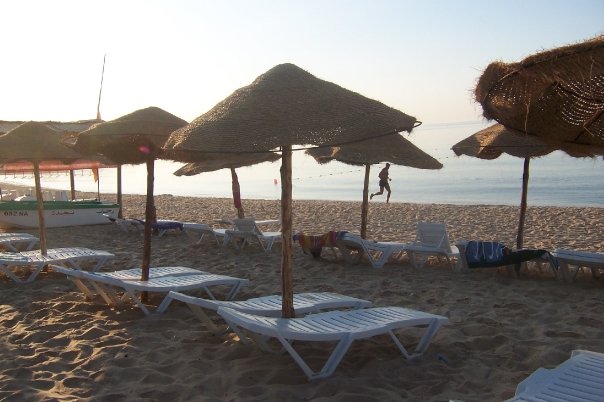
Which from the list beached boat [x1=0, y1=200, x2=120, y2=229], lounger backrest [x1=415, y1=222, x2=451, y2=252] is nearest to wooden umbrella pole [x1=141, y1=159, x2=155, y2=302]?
lounger backrest [x1=415, y1=222, x2=451, y2=252]

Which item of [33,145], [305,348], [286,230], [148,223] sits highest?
[33,145]

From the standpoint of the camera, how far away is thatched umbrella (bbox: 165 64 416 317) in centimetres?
369

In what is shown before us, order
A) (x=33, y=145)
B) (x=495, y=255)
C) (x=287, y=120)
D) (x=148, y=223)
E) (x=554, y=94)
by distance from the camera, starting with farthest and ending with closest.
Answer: (x=33, y=145), (x=495, y=255), (x=148, y=223), (x=287, y=120), (x=554, y=94)

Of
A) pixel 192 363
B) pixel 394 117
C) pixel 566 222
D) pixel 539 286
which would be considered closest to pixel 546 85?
pixel 394 117

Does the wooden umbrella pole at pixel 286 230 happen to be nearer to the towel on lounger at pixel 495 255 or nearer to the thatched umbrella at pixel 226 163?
the thatched umbrella at pixel 226 163

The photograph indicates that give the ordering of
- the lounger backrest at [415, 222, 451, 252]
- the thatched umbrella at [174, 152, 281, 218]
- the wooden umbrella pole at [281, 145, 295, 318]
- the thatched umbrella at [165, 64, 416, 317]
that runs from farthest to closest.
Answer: the lounger backrest at [415, 222, 451, 252], the thatched umbrella at [174, 152, 281, 218], the wooden umbrella pole at [281, 145, 295, 318], the thatched umbrella at [165, 64, 416, 317]

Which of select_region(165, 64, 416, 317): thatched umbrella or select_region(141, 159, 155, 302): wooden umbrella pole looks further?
select_region(141, 159, 155, 302): wooden umbrella pole

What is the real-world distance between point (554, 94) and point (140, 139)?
3.91 meters

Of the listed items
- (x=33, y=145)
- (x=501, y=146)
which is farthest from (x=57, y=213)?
(x=501, y=146)

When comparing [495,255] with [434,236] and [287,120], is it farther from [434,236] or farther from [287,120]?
[287,120]

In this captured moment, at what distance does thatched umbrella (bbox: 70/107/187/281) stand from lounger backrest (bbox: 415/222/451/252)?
3557mm

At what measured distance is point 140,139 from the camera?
5797mm

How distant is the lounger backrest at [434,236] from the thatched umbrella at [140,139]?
356cm

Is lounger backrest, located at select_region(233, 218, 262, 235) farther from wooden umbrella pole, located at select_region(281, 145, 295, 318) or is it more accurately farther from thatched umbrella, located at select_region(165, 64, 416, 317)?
thatched umbrella, located at select_region(165, 64, 416, 317)
